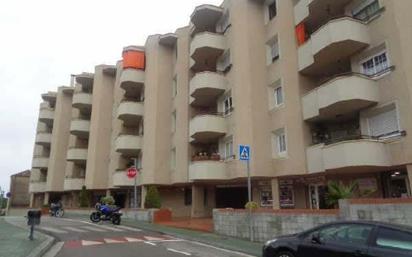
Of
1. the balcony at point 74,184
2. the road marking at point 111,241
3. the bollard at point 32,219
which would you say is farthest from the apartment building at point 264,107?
the bollard at point 32,219

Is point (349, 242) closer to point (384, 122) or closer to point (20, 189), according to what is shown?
point (384, 122)

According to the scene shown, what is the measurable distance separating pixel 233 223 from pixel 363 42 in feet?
33.5

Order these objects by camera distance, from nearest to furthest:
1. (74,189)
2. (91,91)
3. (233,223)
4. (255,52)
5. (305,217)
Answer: (305,217) → (233,223) → (255,52) → (74,189) → (91,91)

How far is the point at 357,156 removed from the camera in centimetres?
1716

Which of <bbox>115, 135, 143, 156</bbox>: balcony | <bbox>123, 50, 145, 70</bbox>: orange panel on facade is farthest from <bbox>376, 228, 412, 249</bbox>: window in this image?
<bbox>123, 50, 145, 70</bbox>: orange panel on facade

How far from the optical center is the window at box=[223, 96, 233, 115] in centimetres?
2774

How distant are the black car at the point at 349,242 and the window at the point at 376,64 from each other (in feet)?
37.8

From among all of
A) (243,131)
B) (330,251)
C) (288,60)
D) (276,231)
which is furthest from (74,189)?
(330,251)

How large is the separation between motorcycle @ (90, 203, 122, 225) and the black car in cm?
1759

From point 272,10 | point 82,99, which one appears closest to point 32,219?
point 272,10

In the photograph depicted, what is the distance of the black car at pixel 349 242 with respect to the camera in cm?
760

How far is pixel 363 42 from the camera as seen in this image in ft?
61.4

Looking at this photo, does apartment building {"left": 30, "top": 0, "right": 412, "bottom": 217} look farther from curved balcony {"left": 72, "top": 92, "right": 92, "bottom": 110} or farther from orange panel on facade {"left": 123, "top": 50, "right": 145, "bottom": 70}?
curved balcony {"left": 72, "top": 92, "right": 92, "bottom": 110}

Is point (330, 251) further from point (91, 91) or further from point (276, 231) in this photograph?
point (91, 91)
